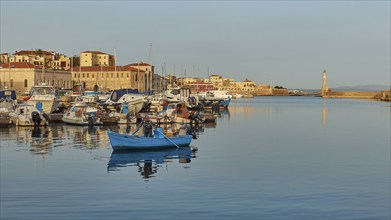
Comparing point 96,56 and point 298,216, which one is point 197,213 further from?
point 96,56

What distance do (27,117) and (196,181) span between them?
2914cm

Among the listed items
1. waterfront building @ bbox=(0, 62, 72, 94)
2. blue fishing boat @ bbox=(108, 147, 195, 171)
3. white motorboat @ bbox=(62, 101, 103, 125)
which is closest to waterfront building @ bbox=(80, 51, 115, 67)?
waterfront building @ bbox=(0, 62, 72, 94)

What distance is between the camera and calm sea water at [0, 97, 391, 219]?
16.3 m

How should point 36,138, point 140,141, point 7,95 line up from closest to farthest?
point 140,141 < point 36,138 < point 7,95

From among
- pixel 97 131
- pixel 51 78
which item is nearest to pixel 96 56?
pixel 51 78

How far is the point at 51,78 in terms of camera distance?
356 ft

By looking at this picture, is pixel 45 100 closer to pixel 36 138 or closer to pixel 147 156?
pixel 36 138

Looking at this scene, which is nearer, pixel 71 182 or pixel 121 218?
pixel 121 218

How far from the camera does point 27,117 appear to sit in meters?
46.5

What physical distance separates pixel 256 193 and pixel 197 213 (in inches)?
145

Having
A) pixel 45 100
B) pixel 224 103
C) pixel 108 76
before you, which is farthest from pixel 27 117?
pixel 108 76

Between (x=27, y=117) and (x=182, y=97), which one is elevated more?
(x=182, y=97)

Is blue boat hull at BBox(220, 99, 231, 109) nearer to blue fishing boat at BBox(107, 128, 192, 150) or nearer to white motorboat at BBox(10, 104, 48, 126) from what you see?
white motorboat at BBox(10, 104, 48, 126)

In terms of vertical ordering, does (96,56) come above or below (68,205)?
above
